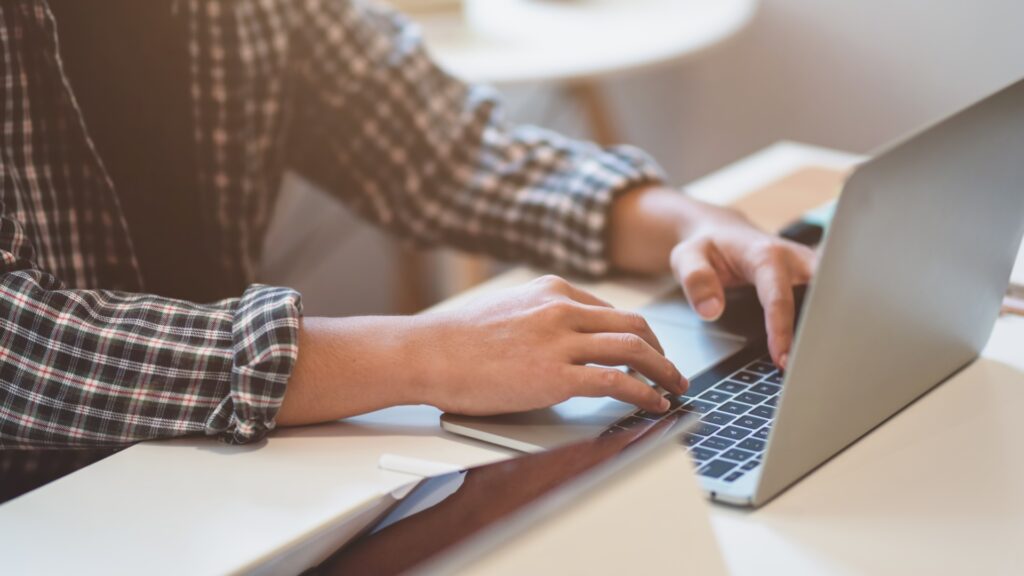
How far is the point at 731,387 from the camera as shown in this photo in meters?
0.70

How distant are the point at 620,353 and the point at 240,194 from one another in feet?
1.72

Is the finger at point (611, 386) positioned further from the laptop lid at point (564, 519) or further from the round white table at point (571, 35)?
the round white table at point (571, 35)

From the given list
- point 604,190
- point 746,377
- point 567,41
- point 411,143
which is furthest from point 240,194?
point 567,41

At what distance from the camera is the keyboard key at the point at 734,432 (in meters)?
0.63

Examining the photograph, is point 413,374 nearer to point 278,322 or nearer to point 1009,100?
point 278,322

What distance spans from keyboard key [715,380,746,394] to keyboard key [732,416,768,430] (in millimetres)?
38

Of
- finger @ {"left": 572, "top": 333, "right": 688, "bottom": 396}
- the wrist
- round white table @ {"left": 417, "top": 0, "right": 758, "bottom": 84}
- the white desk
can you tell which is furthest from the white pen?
round white table @ {"left": 417, "top": 0, "right": 758, "bottom": 84}

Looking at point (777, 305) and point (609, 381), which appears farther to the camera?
point (777, 305)

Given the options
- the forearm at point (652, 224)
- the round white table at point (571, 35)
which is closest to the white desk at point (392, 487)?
the forearm at point (652, 224)

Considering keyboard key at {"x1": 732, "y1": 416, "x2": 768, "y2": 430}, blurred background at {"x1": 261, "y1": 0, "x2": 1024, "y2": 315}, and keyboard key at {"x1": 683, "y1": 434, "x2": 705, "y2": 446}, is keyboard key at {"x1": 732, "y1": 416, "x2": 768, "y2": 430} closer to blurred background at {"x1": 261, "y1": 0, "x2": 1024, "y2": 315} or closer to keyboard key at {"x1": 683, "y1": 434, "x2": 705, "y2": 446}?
keyboard key at {"x1": 683, "y1": 434, "x2": 705, "y2": 446}

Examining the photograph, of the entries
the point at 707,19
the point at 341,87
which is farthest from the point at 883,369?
the point at 707,19

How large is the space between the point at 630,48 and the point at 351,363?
3.81 ft

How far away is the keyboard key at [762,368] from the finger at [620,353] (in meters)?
0.08

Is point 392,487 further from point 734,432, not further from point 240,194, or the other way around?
point 240,194
